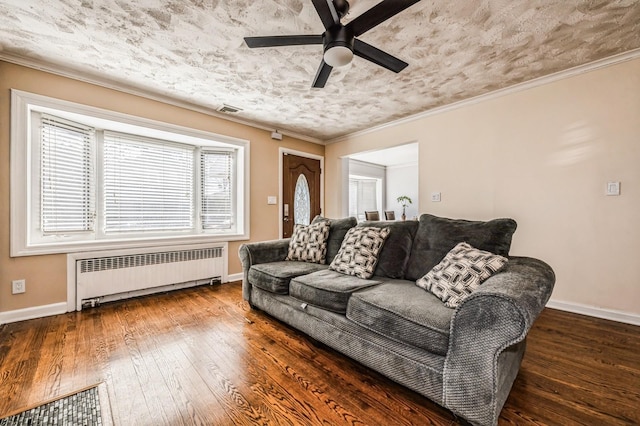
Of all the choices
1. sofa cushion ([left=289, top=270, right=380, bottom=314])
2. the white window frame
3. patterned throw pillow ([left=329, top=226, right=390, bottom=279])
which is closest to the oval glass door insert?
the white window frame

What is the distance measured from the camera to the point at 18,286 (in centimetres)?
253

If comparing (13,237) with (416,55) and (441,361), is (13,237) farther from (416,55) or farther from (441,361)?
(416,55)

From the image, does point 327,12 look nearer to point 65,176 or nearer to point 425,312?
point 425,312

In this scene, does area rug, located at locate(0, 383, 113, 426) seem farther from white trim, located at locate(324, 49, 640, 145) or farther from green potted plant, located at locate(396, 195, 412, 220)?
green potted plant, located at locate(396, 195, 412, 220)

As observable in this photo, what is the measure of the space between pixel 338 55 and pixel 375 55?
38cm

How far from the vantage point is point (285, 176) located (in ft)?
15.4

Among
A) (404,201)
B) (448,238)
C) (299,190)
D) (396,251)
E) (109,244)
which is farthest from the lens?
(404,201)

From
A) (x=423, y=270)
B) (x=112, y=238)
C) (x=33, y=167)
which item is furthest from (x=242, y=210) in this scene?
(x=423, y=270)

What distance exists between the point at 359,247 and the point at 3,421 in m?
2.26

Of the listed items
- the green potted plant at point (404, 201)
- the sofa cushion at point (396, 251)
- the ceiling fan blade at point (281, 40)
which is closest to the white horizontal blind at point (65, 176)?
the ceiling fan blade at point (281, 40)

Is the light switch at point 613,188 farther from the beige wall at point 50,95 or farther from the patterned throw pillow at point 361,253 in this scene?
the beige wall at point 50,95

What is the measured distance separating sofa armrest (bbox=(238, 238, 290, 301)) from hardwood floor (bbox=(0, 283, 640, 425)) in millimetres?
369

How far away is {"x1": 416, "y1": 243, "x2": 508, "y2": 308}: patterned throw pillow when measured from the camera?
5.07 feet

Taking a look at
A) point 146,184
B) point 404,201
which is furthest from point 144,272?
point 404,201
